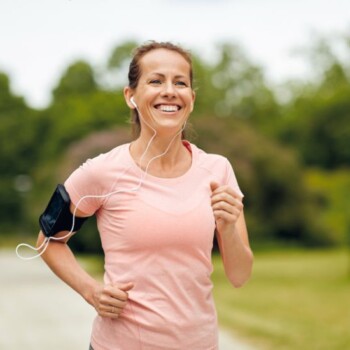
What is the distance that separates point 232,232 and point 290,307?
13.1 meters

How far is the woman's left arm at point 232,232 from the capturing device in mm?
2678

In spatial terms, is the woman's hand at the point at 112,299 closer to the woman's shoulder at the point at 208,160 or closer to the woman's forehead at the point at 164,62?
the woman's shoulder at the point at 208,160

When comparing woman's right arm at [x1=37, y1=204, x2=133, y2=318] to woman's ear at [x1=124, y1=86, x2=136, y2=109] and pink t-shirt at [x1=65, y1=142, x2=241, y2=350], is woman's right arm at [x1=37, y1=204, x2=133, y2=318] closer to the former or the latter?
pink t-shirt at [x1=65, y1=142, x2=241, y2=350]

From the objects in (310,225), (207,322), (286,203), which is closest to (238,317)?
(207,322)

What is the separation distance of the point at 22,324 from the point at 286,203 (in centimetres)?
2727

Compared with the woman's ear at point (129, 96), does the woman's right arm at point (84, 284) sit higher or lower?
lower

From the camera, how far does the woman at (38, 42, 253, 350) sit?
8.80 feet

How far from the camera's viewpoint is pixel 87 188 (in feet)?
9.19

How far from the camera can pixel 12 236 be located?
52.9 m

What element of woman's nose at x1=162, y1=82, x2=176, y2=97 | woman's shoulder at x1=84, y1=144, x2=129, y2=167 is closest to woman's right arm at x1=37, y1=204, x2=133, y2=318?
woman's shoulder at x1=84, y1=144, x2=129, y2=167

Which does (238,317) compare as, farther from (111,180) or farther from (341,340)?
(111,180)

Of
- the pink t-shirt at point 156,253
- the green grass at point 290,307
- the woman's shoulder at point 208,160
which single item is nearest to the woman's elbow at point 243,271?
the pink t-shirt at point 156,253

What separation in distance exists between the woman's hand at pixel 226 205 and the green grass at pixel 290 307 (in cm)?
731

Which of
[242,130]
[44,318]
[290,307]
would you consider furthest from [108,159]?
[242,130]
